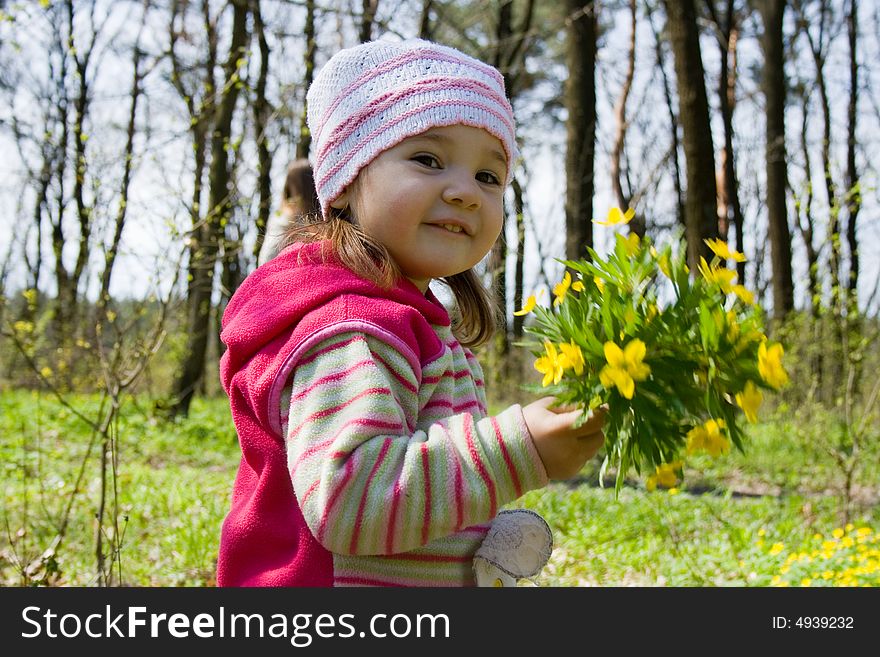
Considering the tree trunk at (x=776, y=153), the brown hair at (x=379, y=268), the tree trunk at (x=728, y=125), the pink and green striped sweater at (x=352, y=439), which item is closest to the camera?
the pink and green striped sweater at (x=352, y=439)

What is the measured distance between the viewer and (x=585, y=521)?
5.67 meters

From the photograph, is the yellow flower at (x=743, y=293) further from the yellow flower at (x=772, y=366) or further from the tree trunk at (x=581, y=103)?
the tree trunk at (x=581, y=103)

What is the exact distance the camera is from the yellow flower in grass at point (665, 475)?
109 cm

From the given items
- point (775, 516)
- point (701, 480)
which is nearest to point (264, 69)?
point (701, 480)

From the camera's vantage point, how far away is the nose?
1369 mm

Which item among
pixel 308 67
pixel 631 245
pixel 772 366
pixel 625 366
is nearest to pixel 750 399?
pixel 772 366

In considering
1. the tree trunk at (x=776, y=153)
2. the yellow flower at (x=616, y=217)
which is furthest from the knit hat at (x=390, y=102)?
the tree trunk at (x=776, y=153)

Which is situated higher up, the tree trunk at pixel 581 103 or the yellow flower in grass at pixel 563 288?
the tree trunk at pixel 581 103

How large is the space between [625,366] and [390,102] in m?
0.66

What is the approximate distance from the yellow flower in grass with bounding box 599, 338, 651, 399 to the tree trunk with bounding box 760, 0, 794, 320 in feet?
39.4

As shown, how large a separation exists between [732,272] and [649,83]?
17.7 m

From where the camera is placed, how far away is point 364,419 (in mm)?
1118

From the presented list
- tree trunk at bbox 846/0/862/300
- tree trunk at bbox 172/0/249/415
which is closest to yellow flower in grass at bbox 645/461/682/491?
tree trunk at bbox 172/0/249/415
